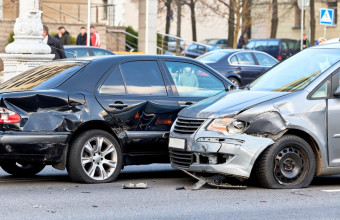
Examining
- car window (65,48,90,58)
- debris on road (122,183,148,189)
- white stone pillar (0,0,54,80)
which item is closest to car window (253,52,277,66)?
car window (65,48,90,58)

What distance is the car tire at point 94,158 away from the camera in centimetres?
966

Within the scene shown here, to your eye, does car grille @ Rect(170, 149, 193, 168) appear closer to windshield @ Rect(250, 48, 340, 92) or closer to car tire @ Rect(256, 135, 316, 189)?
car tire @ Rect(256, 135, 316, 189)

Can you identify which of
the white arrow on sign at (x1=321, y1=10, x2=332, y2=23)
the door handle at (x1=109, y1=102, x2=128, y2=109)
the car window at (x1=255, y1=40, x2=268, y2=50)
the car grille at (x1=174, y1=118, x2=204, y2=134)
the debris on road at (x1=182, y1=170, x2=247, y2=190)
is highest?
the white arrow on sign at (x1=321, y1=10, x2=332, y2=23)

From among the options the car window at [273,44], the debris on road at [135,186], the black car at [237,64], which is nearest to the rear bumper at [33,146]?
the debris on road at [135,186]

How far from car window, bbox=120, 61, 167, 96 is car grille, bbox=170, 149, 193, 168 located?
969 mm

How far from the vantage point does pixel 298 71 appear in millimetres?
10094

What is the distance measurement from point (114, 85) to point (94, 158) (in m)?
0.95

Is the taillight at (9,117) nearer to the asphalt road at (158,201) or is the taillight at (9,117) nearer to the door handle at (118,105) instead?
the asphalt road at (158,201)

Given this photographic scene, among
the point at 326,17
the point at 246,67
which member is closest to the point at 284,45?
the point at 326,17

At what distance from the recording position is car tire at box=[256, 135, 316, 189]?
9164mm

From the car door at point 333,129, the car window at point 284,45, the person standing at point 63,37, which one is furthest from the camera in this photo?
the car window at point 284,45

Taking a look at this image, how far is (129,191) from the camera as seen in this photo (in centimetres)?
937

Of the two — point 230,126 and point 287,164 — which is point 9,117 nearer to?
point 230,126

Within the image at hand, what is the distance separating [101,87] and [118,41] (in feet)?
99.9
